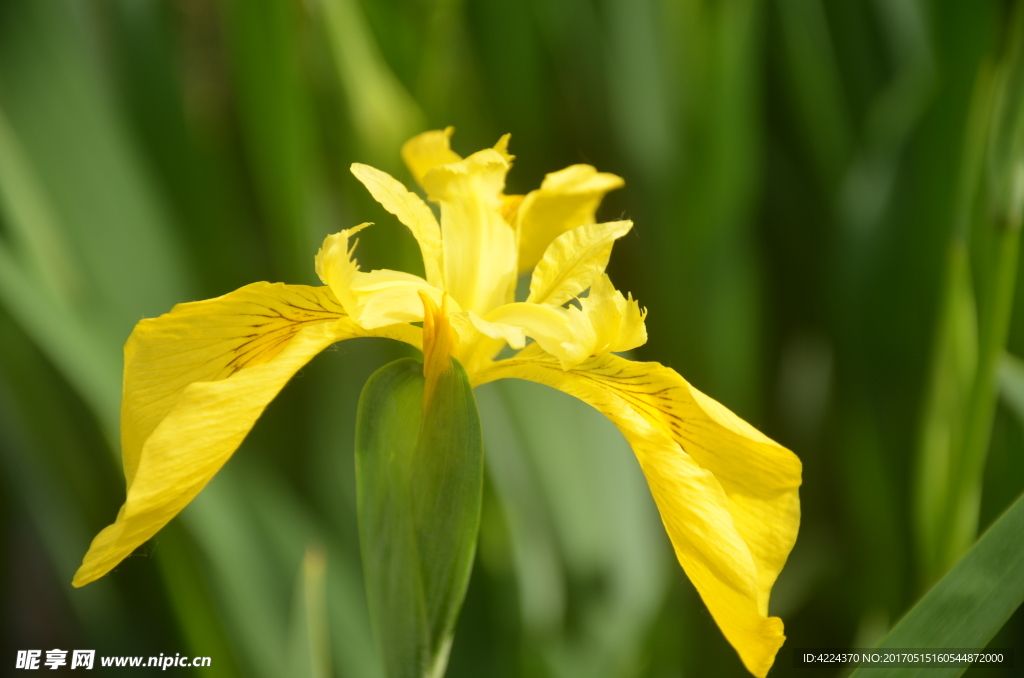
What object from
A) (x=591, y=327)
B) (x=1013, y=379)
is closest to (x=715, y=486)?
(x=591, y=327)

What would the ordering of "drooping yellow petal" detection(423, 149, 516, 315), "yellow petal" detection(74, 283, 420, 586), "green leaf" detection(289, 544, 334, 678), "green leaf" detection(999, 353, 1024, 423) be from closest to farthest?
"yellow petal" detection(74, 283, 420, 586), "drooping yellow petal" detection(423, 149, 516, 315), "green leaf" detection(289, 544, 334, 678), "green leaf" detection(999, 353, 1024, 423)

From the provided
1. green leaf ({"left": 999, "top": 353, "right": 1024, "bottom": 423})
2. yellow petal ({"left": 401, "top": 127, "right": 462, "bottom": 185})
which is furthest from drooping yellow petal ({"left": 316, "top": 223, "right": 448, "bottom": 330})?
green leaf ({"left": 999, "top": 353, "right": 1024, "bottom": 423})

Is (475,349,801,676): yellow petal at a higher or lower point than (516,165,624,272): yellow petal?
lower

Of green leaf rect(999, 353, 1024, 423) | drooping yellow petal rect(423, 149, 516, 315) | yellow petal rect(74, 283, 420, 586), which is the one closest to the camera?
yellow petal rect(74, 283, 420, 586)

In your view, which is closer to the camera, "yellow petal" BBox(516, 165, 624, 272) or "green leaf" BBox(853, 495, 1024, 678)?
"green leaf" BBox(853, 495, 1024, 678)

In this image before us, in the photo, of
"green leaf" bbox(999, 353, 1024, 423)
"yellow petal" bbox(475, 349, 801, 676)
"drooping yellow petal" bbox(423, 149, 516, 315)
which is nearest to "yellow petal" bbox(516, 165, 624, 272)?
"drooping yellow petal" bbox(423, 149, 516, 315)

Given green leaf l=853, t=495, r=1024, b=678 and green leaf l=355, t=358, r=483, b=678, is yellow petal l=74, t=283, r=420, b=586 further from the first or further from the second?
green leaf l=853, t=495, r=1024, b=678

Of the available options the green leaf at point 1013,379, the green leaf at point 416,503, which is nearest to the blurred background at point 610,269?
the green leaf at point 1013,379

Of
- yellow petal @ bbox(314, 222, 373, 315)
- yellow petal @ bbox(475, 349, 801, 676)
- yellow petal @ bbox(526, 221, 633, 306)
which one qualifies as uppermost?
yellow petal @ bbox(314, 222, 373, 315)
